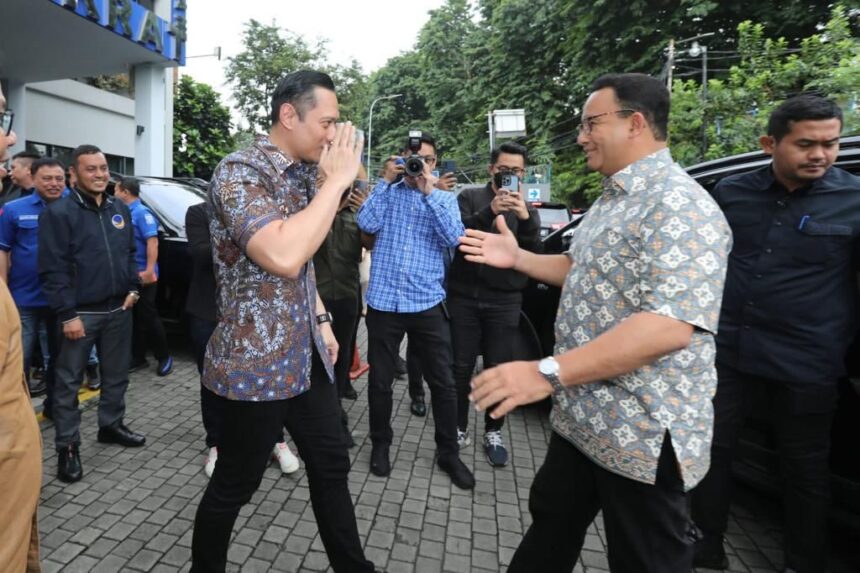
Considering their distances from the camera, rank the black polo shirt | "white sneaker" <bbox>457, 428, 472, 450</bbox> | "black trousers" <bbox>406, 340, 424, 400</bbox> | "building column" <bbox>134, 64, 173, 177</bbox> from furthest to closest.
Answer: "building column" <bbox>134, 64, 173, 177</bbox>, "black trousers" <bbox>406, 340, 424, 400</bbox>, "white sneaker" <bbox>457, 428, 472, 450</bbox>, the black polo shirt

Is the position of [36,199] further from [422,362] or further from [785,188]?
[785,188]

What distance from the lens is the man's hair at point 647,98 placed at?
1653 mm

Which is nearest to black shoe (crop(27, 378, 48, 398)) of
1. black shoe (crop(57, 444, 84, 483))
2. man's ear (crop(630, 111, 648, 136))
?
black shoe (crop(57, 444, 84, 483))

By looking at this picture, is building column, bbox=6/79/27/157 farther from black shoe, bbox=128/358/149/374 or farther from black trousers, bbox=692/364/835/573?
black trousers, bbox=692/364/835/573

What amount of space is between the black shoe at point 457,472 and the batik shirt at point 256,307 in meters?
1.69

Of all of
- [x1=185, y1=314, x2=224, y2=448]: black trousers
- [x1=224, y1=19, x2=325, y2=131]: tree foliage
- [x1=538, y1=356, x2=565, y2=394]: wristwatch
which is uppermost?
[x1=224, y1=19, x2=325, y2=131]: tree foliage

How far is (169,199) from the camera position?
5.73 meters

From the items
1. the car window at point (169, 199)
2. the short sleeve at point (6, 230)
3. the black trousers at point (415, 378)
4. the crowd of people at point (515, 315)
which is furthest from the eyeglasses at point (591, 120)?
the car window at point (169, 199)

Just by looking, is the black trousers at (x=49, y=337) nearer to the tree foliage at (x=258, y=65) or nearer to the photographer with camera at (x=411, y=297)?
the photographer with camera at (x=411, y=297)

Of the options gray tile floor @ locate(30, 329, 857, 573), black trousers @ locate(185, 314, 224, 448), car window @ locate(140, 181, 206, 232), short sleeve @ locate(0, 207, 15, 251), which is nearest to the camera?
gray tile floor @ locate(30, 329, 857, 573)

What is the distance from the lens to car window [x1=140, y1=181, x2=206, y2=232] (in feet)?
18.1

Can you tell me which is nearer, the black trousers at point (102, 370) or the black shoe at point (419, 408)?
the black trousers at point (102, 370)

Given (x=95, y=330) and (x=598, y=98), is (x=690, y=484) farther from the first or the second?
(x=95, y=330)

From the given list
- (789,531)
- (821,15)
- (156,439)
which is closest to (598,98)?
(789,531)
